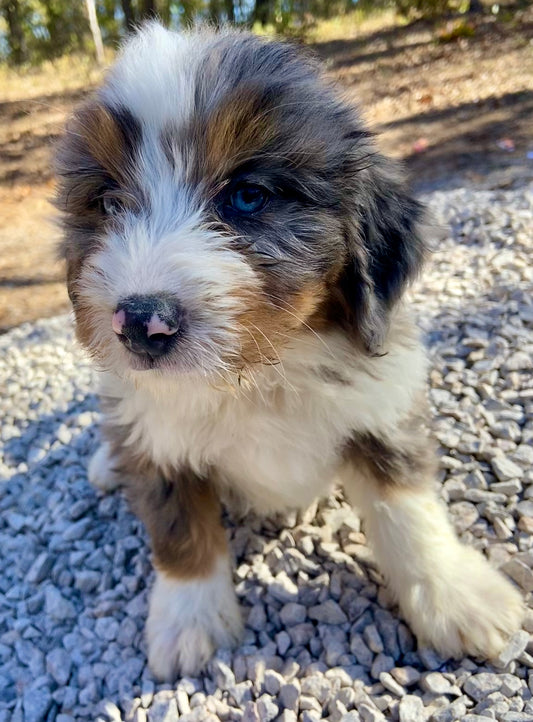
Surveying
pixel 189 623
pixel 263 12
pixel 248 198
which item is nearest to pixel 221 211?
pixel 248 198

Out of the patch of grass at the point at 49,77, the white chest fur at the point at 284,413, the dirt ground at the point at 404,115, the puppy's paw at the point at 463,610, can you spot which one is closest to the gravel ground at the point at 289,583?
the puppy's paw at the point at 463,610

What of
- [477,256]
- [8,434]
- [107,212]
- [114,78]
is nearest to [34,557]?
[8,434]

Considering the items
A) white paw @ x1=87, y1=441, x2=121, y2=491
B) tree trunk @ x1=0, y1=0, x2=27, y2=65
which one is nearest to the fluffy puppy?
white paw @ x1=87, y1=441, x2=121, y2=491

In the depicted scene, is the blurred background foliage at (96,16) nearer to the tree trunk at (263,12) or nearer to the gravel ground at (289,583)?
the tree trunk at (263,12)

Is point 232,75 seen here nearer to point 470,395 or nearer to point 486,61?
point 470,395

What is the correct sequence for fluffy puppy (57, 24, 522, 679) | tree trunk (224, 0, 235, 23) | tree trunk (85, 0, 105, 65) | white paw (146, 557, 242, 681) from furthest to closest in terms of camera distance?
tree trunk (224, 0, 235, 23)
tree trunk (85, 0, 105, 65)
white paw (146, 557, 242, 681)
fluffy puppy (57, 24, 522, 679)

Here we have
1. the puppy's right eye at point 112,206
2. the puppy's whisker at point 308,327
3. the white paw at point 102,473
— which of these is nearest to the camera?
the puppy's whisker at point 308,327

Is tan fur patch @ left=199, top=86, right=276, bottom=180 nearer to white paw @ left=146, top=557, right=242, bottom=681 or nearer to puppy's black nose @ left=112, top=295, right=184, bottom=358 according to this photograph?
puppy's black nose @ left=112, top=295, right=184, bottom=358

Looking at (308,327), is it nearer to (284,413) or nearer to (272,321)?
(272,321)
